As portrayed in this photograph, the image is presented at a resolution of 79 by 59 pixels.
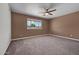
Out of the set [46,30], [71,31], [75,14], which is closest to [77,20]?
[75,14]

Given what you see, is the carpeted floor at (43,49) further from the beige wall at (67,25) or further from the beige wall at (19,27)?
the beige wall at (67,25)

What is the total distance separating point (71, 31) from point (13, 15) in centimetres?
396

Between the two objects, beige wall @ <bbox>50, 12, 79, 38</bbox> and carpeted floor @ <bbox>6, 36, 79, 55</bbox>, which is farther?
beige wall @ <bbox>50, 12, 79, 38</bbox>

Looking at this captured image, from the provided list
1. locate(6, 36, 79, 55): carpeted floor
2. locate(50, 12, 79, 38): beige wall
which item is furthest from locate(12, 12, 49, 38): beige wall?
locate(50, 12, 79, 38): beige wall

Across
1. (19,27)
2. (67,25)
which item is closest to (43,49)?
(19,27)

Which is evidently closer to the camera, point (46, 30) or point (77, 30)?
point (77, 30)

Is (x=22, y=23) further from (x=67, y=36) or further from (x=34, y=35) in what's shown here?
(x=67, y=36)

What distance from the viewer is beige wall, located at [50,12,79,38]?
14.7 ft

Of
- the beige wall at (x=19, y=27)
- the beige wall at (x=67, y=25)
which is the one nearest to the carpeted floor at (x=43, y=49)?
the beige wall at (x=19, y=27)

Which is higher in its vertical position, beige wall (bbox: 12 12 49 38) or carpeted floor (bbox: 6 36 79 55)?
beige wall (bbox: 12 12 49 38)

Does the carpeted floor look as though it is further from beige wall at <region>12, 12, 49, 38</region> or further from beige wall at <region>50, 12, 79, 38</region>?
beige wall at <region>50, 12, 79, 38</region>

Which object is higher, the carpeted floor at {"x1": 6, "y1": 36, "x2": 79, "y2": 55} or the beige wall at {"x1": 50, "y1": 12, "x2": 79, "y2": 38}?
the beige wall at {"x1": 50, "y1": 12, "x2": 79, "y2": 38}

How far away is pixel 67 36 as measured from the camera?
504 centimetres

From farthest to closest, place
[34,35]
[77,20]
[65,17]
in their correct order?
[34,35]
[65,17]
[77,20]
